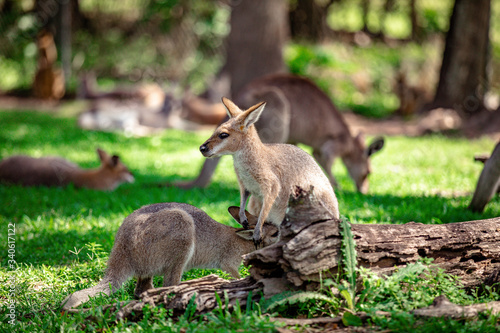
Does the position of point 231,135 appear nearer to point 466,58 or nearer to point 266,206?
point 266,206

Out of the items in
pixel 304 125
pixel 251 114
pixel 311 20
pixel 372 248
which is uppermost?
pixel 311 20

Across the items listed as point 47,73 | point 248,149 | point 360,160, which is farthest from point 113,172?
point 47,73

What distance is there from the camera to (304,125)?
7.24 m

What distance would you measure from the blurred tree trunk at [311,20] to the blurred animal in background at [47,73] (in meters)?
8.49

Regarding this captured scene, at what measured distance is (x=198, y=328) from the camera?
295 centimetres

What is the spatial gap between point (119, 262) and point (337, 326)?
1.54 meters

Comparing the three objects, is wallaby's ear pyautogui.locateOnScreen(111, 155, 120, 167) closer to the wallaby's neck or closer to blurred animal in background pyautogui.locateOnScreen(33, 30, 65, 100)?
the wallaby's neck

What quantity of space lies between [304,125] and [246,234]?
142 inches

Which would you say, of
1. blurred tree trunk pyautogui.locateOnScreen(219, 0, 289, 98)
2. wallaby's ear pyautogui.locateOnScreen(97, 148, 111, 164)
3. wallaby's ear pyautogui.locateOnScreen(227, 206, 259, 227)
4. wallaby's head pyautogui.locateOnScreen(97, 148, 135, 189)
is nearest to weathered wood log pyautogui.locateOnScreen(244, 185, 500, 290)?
wallaby's ear pyautogui.locateOnScreen(227, 206, 259, 227)

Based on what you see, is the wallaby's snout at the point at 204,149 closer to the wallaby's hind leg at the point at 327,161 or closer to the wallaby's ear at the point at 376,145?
the wallaby's hind leg at the point at 327,161

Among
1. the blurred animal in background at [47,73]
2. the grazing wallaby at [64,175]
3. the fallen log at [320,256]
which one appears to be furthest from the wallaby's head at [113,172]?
the blurred animal in background at [47,73]

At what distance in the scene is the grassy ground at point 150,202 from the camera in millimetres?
3174

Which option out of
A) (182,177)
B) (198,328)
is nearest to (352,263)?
(198,328)

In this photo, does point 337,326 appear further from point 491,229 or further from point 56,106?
point 56,106
